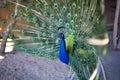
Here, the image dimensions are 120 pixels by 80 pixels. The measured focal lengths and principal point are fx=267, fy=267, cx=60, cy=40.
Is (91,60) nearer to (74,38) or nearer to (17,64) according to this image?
(74,38)

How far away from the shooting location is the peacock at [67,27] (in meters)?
3.74

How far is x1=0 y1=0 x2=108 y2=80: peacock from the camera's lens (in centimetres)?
374

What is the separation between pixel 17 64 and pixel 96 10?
150 centimetres

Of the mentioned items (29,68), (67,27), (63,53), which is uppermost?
(67,27)

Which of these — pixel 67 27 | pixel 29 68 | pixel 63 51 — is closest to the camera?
pixel 63 51

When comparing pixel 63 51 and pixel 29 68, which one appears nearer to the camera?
pixel 63 51

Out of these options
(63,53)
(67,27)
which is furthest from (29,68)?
(67,27)

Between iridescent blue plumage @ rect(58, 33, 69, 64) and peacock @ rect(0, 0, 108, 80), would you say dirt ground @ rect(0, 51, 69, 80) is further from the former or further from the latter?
iridescent blue plumage @ rect(58, 33, 69, 64)

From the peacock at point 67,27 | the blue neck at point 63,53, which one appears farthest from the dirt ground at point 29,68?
the blue neck at point 63,53

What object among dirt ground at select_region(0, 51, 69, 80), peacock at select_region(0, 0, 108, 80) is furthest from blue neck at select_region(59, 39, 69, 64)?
dirt ground at select_region(0, 51, 69, 80)

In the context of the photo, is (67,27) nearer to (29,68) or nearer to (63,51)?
(63,51)

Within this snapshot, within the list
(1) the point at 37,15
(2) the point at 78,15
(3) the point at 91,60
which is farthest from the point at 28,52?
(3) the point at 91,60

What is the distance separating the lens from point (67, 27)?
3.91 m

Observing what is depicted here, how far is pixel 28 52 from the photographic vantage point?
4953mm
